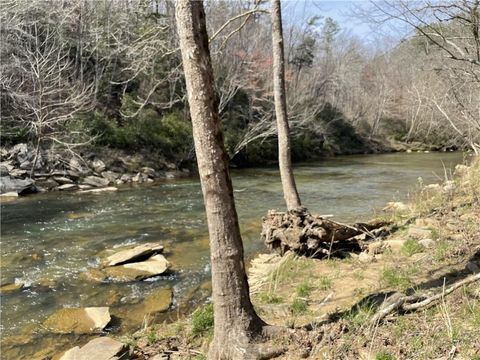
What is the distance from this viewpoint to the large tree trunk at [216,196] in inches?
127

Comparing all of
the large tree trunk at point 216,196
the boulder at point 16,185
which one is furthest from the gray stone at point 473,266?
the boulder at point 16,185

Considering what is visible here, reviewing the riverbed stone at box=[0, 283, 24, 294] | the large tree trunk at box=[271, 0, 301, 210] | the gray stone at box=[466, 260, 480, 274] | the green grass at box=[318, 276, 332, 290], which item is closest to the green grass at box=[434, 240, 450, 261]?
the gray stone at box=[466, 260, 480, 274]

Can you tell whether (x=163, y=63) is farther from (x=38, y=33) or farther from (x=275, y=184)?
(x=275, y=184)

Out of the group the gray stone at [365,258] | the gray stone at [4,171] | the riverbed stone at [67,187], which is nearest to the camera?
the gray stone at [365,258]

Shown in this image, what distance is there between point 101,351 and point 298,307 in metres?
2.03

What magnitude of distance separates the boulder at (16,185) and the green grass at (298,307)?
12.5 metres

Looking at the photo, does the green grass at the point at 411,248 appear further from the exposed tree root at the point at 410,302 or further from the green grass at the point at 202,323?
the green grass at the point at 202,323

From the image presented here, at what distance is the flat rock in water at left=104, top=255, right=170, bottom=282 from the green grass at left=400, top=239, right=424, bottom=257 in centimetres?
368

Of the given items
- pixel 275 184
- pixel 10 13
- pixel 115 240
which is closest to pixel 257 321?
pixel 115 240

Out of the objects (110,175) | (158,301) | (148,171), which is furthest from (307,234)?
(148,171)

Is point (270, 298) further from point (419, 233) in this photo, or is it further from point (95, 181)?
point (95, 181)

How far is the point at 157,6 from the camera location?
23734mm

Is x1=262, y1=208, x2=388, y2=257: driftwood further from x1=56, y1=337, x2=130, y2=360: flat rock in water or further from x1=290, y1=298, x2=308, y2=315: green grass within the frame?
x1=56, y1=337, x2=130, y2=360: flat rock in water

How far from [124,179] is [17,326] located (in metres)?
12.8
